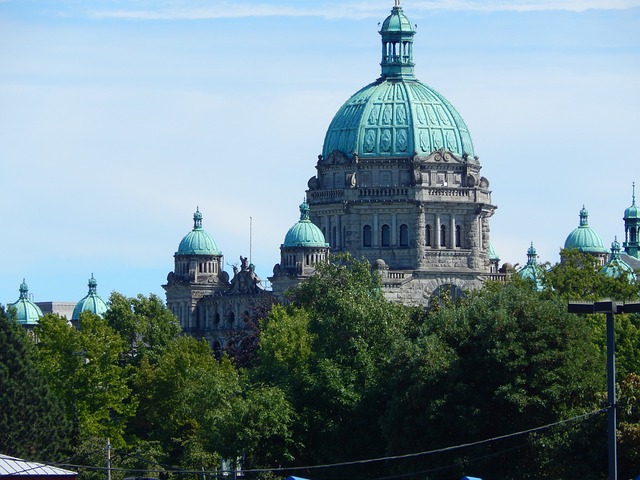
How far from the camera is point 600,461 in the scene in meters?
103

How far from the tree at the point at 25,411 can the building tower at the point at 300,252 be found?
212ft

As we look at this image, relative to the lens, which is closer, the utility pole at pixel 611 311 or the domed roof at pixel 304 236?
the utility pole at pixel 611 311

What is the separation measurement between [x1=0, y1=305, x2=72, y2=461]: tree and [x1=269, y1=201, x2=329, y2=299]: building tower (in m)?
64.5

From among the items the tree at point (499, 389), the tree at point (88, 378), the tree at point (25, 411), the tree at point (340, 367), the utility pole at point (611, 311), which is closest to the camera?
the utility pole at point (611, 311)

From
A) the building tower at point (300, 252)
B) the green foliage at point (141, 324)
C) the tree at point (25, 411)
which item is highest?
the building tower at point (300, 252)

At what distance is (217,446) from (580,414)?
72.2 feet

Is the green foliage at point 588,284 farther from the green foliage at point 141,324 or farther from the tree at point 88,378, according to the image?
the green foliage at point 141,324

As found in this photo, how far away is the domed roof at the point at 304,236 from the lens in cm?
19725

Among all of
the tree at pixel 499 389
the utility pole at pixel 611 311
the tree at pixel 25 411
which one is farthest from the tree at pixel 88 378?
the utility pole at pixel 611 311

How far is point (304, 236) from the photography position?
197375 millimetres

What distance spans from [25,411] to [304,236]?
71.5 meters

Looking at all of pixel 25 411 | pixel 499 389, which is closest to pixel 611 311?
pixel 499 389

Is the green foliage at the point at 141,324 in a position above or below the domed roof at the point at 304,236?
below

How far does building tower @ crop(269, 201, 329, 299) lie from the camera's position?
197 metres
